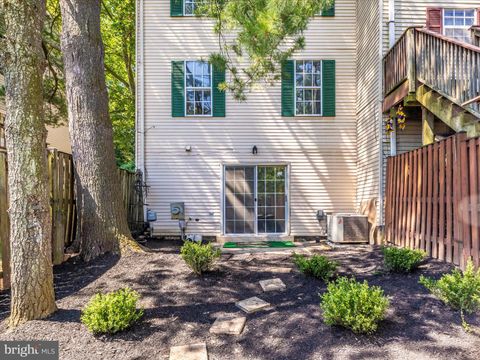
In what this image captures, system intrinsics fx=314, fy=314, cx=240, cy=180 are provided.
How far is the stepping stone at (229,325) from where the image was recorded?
2.69 meters

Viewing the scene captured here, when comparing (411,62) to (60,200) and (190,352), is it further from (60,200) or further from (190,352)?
(60,200)

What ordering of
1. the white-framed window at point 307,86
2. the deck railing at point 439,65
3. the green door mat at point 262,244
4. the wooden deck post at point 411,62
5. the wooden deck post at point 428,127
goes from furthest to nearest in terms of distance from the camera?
1. the white-framed window at point 307,86
2. the green door mat at point 262,244
3. the wooden deck post at point 428,127
4. the wooden deck post at point 411,62
5. the deck railing at point 439,65

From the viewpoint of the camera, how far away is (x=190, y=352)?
2432mm

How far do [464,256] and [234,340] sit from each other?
117 inches

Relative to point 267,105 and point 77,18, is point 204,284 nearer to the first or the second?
point 77,18

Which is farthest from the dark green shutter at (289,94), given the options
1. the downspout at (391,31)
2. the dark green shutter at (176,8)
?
the dark green shutter at (176,8)

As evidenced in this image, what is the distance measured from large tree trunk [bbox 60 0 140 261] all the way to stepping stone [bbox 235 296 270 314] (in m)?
2.05

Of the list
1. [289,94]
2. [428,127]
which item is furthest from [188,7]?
[428,127]

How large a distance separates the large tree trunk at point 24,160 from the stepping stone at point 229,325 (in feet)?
5.08

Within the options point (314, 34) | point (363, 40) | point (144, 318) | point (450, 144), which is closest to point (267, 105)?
point (314, 34)

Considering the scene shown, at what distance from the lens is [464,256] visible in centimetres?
374

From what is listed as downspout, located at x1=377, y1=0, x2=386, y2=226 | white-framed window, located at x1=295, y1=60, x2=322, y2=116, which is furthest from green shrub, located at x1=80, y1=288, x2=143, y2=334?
white-framed window, located at x1=295, y1=60, x2=322, y2=116

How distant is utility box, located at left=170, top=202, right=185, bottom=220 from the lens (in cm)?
757

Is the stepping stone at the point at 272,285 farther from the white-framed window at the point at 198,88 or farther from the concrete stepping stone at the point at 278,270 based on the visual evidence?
the white-framed window at the point at 198,88
